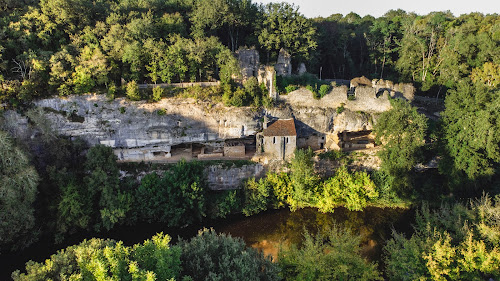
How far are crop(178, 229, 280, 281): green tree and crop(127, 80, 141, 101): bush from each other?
1663 cm

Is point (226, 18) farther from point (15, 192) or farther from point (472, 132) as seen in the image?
point (472, 132)

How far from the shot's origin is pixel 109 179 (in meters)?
26.6

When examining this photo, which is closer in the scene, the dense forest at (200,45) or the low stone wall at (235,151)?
the dense forest at (200,45)

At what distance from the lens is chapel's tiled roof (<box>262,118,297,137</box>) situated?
29.8 metres

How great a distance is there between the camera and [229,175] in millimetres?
29938

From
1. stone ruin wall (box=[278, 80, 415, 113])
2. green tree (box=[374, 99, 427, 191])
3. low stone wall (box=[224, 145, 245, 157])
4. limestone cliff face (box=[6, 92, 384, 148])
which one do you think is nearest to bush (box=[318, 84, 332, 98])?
stone ruin wall (box=[278, 80, 415, 113])

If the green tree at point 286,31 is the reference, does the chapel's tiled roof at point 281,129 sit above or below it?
below

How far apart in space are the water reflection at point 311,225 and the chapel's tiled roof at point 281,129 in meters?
6.97

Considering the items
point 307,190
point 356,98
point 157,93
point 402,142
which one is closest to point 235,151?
point 307,190

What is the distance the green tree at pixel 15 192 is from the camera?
877 inches

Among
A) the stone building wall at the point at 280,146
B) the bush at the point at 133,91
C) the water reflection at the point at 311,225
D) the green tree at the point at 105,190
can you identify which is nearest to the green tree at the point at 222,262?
the water reflection at the point at 311,225

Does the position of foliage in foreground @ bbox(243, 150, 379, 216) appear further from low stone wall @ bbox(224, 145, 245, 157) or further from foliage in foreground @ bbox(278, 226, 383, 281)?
foliage in foreground @ bbox(278, 226, 383, 281)

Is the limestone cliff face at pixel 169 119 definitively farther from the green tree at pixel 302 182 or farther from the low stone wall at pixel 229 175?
the green tree at pixel 302 182

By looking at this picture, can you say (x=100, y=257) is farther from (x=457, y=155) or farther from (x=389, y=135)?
(x=457, y=155)
